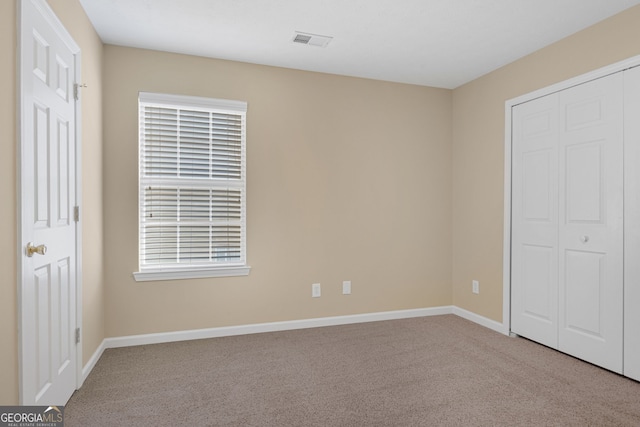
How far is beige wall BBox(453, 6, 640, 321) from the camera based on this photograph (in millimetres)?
2970

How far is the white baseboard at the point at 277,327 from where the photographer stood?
129 inches

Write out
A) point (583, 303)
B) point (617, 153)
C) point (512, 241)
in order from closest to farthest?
point (617, 153)
point (583, 303)
point (512, 241)

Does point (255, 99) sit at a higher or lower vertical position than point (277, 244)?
higher

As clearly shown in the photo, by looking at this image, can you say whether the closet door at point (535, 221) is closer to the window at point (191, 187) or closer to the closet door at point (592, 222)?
the closet door at point (592, 222)

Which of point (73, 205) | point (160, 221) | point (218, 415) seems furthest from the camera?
point (160, 221)

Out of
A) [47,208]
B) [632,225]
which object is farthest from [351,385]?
[632,225]

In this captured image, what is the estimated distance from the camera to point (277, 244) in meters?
3.76

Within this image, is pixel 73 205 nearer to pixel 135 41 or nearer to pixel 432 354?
pixel 135 41

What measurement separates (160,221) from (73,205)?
1.00m

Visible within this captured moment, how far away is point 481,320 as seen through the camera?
156 inches

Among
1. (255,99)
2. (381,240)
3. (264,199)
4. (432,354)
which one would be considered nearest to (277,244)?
(264,199)

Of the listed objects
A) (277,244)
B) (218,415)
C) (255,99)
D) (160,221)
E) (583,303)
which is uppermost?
(255,99)

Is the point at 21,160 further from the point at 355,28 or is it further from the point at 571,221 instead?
the point at 571,221

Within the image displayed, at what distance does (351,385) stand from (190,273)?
1765 mm
